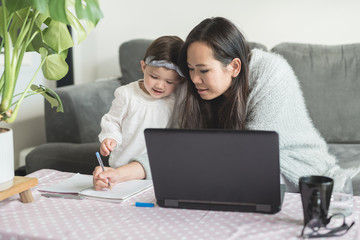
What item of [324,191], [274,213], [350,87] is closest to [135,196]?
[274,213]

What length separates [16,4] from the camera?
1206 mm

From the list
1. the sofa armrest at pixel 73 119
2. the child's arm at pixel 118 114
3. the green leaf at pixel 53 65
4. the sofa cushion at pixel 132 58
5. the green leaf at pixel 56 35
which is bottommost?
the sofa armrest at pixel 73 119

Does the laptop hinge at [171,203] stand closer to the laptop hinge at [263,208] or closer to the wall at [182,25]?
the laptop hinge at [263,208]

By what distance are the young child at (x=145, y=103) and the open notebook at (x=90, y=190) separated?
25 centimetres

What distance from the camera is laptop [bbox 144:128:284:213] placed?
108cm

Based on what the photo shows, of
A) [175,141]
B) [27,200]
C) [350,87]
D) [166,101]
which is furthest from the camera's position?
[350,87]

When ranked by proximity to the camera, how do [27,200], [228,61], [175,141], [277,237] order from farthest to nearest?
1. [228,61]
2. [27,200]
3. [175,141]
4. [277,237]

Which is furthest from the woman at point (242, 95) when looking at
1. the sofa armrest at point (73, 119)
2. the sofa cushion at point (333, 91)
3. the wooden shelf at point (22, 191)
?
the sofa armrest at point (73, 119)

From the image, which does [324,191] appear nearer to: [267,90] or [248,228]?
[248,228]

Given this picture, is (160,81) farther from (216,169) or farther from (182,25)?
(182,25)

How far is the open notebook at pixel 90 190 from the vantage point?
4.19 ft

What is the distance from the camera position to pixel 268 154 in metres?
1.07

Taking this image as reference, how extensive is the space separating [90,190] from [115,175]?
9cm

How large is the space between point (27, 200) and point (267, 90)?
798 millimetres
